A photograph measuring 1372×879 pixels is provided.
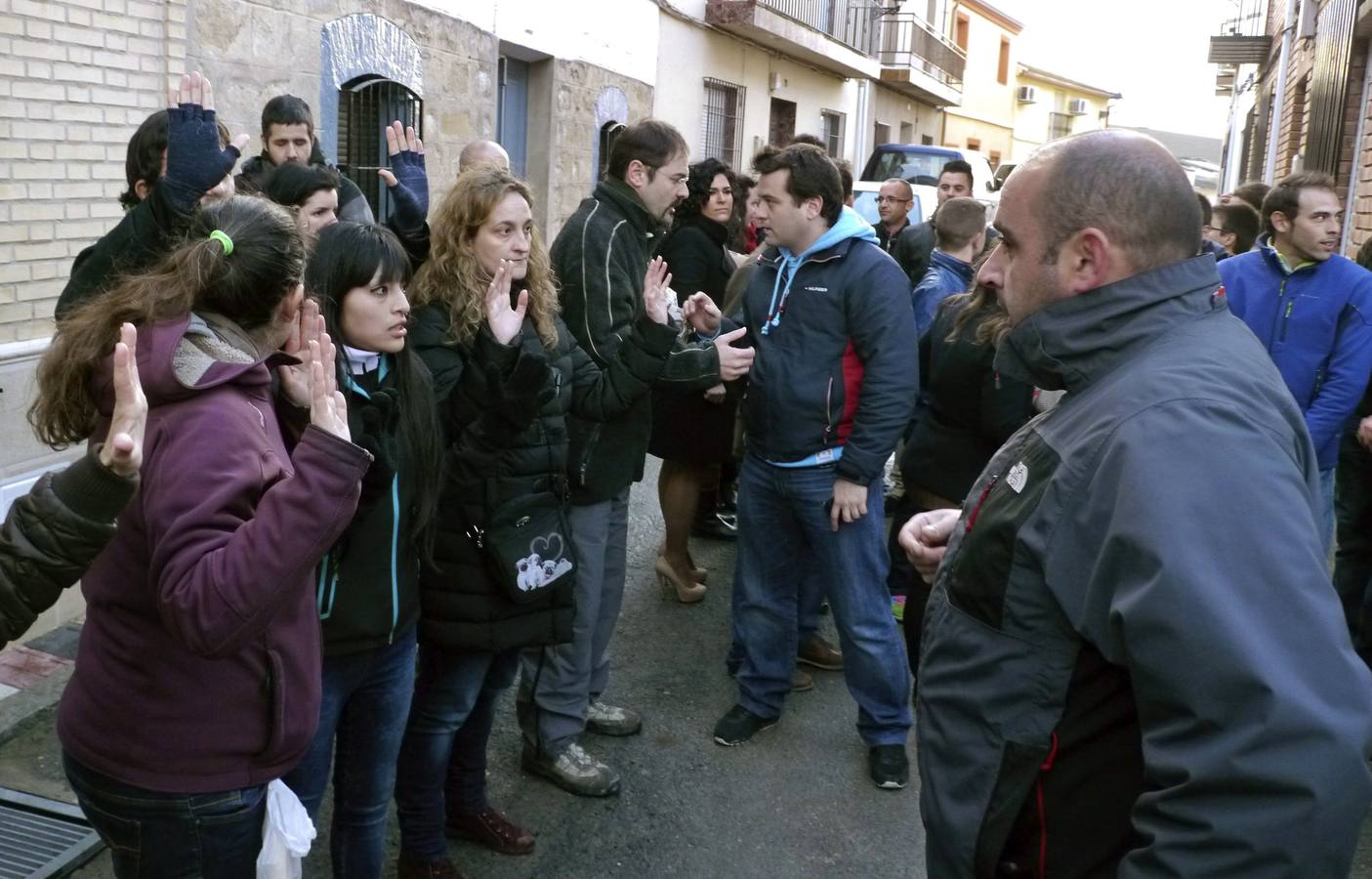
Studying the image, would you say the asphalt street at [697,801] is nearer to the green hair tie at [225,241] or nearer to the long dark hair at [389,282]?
the long dark hair at [389,282]

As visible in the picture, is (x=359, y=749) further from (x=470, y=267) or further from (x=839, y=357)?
(x=839, y=357)

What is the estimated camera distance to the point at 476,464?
118 inches

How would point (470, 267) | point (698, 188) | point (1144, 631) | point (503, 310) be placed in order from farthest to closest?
point (698, 188)
point (470, 267)
point (503, 310)
point (1144, 631)

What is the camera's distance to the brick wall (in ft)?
15.5

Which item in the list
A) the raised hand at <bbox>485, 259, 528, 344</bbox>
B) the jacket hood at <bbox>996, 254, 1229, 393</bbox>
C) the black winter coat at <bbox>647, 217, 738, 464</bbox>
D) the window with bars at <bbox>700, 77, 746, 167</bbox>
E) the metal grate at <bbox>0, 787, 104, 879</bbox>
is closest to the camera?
the jacket hood at <bbox>996, 254, 1229, 393</bbox>

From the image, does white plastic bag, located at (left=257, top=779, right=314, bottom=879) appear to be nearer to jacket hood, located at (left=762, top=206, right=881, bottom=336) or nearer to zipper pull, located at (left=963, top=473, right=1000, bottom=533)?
zipper pull, located at (left=963, top=473, right=1000, bottom=533)

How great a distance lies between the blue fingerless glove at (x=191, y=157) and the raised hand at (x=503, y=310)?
874 mm

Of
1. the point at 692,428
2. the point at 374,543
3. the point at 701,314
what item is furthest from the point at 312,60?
the point at 374,543

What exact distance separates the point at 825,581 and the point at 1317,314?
7.63ft

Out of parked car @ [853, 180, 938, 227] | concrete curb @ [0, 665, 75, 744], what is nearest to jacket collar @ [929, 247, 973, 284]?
concrete curb @ [0, 665, 75, 744]

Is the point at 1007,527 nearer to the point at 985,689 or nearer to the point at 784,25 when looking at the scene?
the point at 985,689

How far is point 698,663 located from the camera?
4.86 m

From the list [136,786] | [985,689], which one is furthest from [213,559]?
[985,689]

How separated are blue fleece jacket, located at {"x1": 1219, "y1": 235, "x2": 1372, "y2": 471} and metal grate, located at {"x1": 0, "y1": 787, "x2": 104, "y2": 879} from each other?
4.45 metres
